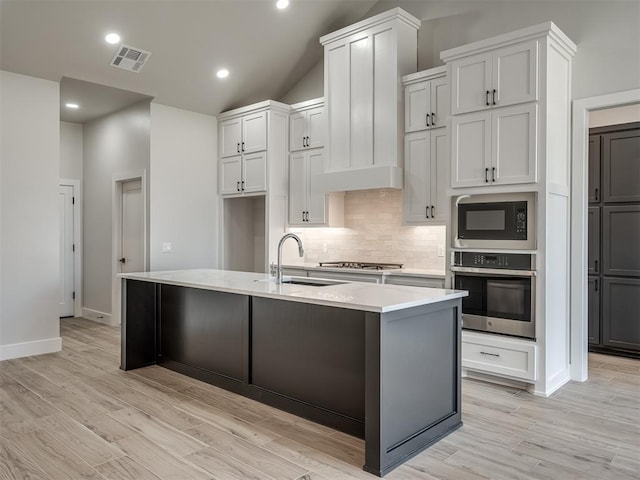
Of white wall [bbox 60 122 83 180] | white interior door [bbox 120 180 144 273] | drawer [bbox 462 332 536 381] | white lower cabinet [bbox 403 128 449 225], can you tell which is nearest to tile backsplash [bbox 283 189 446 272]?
white lower cabinet [bbox 403 128 449 225]

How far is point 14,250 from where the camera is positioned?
4.84m

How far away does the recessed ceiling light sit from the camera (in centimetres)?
476

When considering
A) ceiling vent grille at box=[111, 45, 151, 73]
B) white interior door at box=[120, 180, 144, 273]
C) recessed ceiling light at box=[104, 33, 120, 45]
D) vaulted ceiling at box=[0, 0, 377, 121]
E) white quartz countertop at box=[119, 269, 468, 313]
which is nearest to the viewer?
white quartz countertop at box=[119, 269, 468, 313]

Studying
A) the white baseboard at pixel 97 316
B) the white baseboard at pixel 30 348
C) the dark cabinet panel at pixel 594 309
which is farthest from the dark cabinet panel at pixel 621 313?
the white baseboard at pixel 97 316

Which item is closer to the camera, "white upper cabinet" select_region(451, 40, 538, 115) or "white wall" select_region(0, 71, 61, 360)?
"white upper cabinet" select_region(451, 40, 538, 115)

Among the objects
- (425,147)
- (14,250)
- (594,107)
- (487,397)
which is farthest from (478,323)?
(14,250)

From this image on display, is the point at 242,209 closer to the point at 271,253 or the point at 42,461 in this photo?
the point at 271,253

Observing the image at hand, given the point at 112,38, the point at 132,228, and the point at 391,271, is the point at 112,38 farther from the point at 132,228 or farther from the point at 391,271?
the point at 391,271

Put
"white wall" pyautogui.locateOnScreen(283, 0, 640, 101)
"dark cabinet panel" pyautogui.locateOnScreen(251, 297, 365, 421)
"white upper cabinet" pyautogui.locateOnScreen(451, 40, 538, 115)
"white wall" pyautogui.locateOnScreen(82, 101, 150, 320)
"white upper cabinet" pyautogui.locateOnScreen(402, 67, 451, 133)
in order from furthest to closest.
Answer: "white wall" pyautogui.locateOnScreen(82, 101, 150, 320), "white upper cabinet" pyautogui.locateOnScreen(402, 67, 451, 133), "white wall" pyautogui.locateOnScreen(283, 0, 640, 101), "white upper cabinet" pyautogui.locateOnScreen(451, 40, 538, 115), "dark cabinet panel" pyautogui.locateOnScreen(251, 297, 365, 421)

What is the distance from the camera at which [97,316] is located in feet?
22.9

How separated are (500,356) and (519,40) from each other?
252 cm

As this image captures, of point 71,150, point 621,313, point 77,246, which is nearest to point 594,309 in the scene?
point 621,313

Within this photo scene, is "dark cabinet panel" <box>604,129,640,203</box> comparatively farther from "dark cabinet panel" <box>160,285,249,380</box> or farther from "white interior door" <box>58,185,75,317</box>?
"white interior door" <box>58,185,75,317</box>

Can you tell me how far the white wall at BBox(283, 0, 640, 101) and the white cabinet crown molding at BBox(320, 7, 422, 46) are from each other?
289mm
